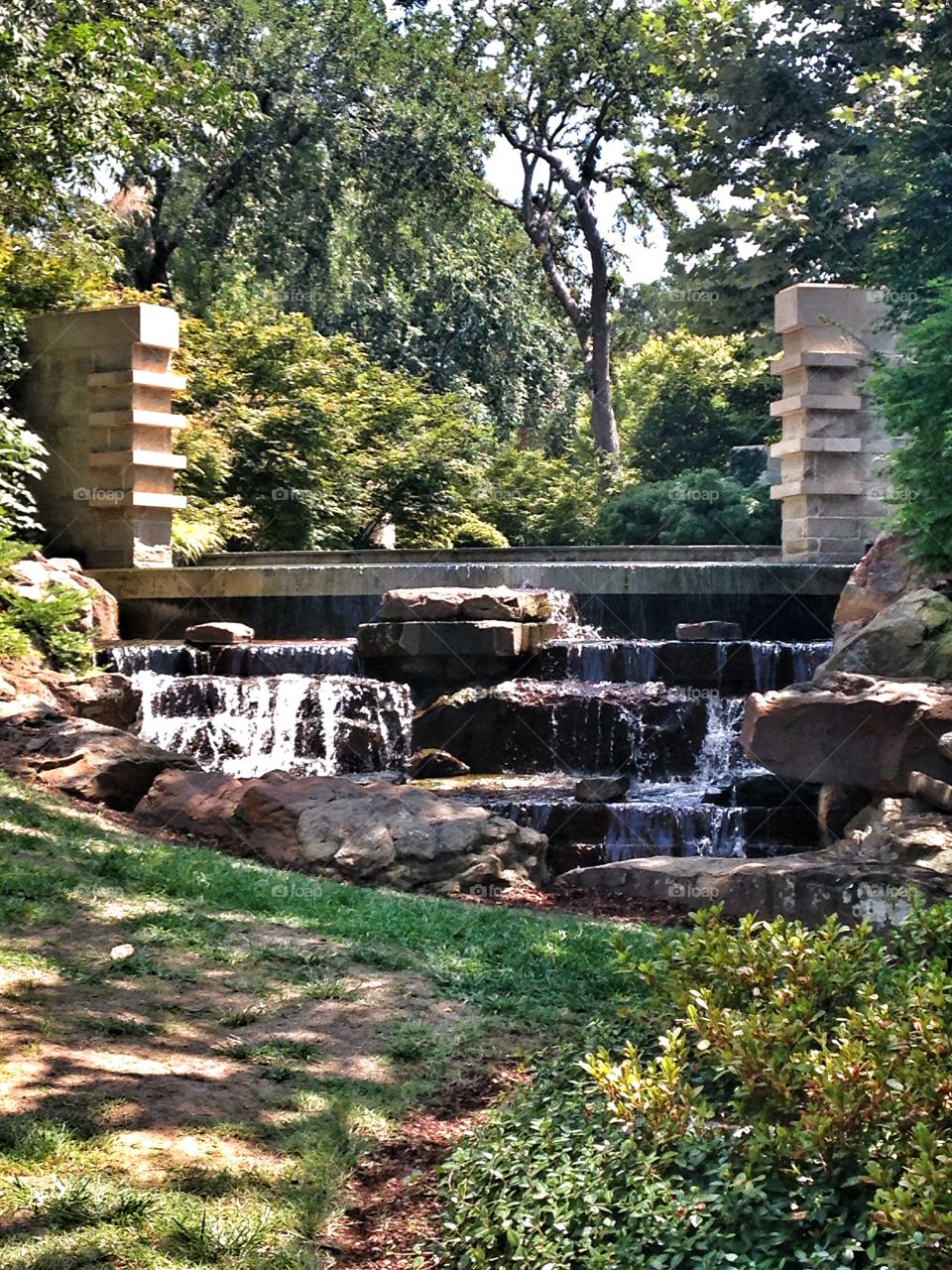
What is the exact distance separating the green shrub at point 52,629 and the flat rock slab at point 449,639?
2.96 m

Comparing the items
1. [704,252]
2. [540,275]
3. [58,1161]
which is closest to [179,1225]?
[58,1161]

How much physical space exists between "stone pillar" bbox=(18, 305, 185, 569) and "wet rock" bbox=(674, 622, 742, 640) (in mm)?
7315

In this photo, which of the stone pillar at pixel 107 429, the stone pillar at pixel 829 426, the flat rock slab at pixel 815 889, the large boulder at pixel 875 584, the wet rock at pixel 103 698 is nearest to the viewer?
the flat rock slab at pixel 815 889

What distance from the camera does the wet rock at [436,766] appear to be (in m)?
13.0

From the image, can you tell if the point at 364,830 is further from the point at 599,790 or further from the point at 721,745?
the point at 721,745

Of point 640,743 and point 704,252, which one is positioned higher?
point 704,252

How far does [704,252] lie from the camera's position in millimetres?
25531

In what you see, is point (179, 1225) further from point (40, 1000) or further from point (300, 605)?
point (300, 605)

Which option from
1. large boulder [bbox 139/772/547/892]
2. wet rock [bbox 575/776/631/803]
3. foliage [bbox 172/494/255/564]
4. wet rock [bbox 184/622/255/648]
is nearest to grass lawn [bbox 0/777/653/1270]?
large boulder [bbox 139/772/547/892]

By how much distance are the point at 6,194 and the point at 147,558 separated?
464cm

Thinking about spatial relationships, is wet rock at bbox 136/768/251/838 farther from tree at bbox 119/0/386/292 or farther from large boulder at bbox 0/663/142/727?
tree at bbox 119/0/386/292

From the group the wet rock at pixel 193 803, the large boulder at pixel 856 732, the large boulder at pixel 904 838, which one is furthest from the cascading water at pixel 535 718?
the wet rock at pixel 193 803

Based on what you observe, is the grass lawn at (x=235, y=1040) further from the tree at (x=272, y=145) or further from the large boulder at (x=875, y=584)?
the tree at (x=272, y=145)

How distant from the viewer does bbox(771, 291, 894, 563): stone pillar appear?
17.1 metres
